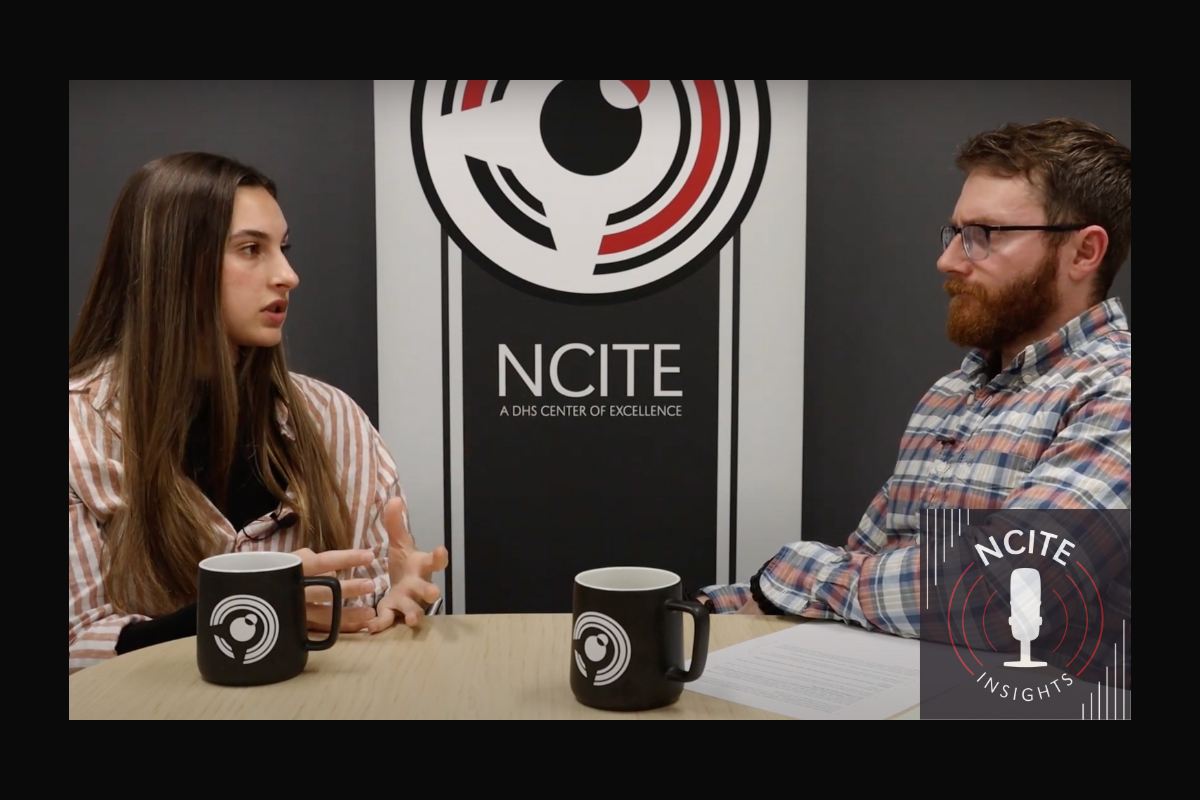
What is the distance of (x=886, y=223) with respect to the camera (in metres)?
3.00

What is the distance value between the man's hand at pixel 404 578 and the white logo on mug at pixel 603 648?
448mm

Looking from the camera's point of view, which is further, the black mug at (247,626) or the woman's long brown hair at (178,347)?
the woman's long brown hair at (178,347)

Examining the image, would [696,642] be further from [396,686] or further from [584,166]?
[584,166]

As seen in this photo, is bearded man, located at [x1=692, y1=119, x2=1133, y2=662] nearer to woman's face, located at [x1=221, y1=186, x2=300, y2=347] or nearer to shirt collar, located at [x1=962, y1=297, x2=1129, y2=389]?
shirt collar, located at [x1=962, y1=297, x2=1129, y2=389]

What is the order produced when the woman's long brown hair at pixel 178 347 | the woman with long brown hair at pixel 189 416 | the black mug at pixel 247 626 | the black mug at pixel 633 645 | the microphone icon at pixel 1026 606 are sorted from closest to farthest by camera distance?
the black mug at pixel 633 645
the black mug at pixel 247 626
the microphone icon at pixel 1026 606
the woman with long brown hair at pixel 189 416
the woman's long brown hair at pixel 178 347

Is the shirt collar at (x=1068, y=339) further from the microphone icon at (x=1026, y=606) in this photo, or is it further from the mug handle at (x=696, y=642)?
the mug handle at (x=696, y=642)

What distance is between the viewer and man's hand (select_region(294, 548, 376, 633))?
1380 millimetres

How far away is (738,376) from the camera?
300cm

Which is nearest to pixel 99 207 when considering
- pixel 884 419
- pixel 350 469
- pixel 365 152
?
pixel 365 152

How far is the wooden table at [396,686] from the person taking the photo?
3.76ft

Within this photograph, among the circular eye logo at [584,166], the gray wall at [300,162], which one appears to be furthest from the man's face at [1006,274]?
the gray wall at [300,162]

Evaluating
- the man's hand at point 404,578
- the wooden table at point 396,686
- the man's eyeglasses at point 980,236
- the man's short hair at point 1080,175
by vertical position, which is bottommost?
the wooden table at point 396,686

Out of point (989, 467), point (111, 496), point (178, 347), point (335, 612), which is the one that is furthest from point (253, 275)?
point (989, 467)

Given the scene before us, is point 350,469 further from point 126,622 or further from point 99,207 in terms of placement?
point 99,207
